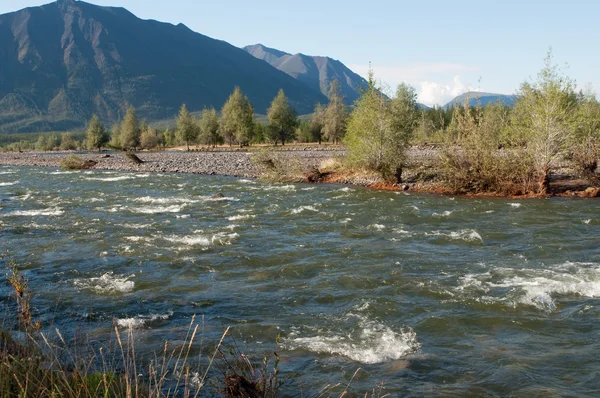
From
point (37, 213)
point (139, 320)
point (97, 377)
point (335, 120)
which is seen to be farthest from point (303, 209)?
point (335, 120)

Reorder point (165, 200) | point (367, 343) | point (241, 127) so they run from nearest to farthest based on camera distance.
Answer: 1. point (367, 343)
2. point (165, 200)
3. point (241, 127)

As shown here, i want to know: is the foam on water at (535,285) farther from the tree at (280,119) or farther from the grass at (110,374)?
the tree at (280,119)

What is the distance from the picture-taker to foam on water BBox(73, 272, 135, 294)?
47.9ft

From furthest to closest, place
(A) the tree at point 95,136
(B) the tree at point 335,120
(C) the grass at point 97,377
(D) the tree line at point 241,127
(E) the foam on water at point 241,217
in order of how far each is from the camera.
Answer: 1. (A) the tree at point 95,136
2. (D) the tree line at point 241,127
3. (B) the tree at point 335,120
4. (E) the foam on water at point 241,217
5. (C) the grass at point 97,377

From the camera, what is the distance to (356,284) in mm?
15008

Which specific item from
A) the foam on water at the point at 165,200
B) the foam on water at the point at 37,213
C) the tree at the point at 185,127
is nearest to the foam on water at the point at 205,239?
the foam on water at the point at 165,200

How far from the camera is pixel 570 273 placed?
15.4 meters

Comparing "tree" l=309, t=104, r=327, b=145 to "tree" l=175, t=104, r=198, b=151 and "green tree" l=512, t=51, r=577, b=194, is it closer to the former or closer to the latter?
"tree" l=175, t=104, r=198, b=151

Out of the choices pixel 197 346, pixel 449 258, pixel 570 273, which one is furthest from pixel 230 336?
pixel 570 273

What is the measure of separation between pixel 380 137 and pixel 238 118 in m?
73.2

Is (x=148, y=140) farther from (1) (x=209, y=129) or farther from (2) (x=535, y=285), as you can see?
(2) (x=535, y=285)

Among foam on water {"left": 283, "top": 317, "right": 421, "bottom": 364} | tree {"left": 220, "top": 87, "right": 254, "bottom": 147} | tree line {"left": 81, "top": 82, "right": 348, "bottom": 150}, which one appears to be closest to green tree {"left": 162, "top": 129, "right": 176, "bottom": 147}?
tree line {"left": 81, "top": 82, "right": 348, "bottom": 150}

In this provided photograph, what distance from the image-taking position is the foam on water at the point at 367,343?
1036 centimetres

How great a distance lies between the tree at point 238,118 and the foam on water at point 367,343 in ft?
318
